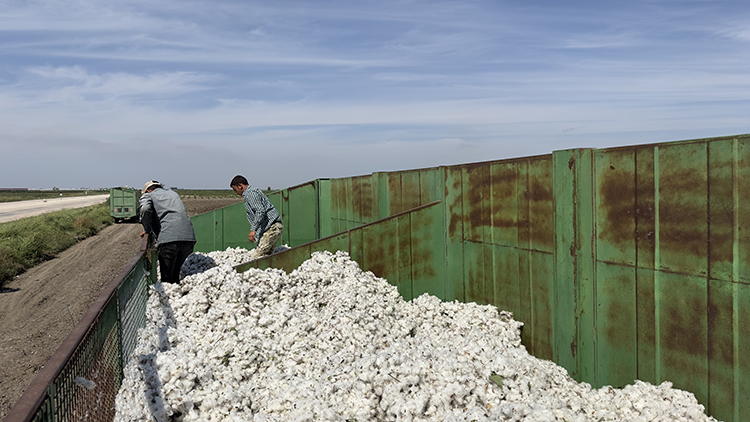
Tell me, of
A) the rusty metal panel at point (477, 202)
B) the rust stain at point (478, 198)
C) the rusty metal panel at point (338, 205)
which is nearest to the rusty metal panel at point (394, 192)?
the rusty metal panel at point (477, 202)

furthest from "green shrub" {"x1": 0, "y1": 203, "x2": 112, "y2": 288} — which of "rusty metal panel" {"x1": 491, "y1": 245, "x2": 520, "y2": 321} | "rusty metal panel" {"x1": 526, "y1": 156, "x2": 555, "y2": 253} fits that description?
"rusty metal panel" {"x1": 526, "y1": 156, "x2": 555, "y2": 253}

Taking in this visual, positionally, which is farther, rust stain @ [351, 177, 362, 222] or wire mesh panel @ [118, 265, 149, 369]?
rust stain @ [351, 177, 362, 222]

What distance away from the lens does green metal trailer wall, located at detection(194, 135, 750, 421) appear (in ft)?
11.9

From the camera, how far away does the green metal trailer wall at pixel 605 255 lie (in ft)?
11.9

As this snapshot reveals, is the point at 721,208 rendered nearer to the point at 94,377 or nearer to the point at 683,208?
the point at 683,208

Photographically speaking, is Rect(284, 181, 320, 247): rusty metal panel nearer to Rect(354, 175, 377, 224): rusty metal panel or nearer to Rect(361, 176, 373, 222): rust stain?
Rect(354, 175, 377, 224): rusty metal panel

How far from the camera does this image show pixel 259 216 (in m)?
8.10

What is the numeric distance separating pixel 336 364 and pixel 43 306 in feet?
37.3

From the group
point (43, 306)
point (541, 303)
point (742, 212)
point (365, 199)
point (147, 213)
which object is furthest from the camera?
point (43, 306)

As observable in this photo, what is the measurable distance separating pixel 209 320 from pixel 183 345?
65cm

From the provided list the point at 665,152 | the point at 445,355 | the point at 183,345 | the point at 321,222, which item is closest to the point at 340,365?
the point at 445,355

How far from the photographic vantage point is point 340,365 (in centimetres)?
477

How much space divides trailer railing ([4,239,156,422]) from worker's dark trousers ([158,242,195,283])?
4.33ft

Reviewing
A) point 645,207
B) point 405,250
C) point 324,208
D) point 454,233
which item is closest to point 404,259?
point 405,250
